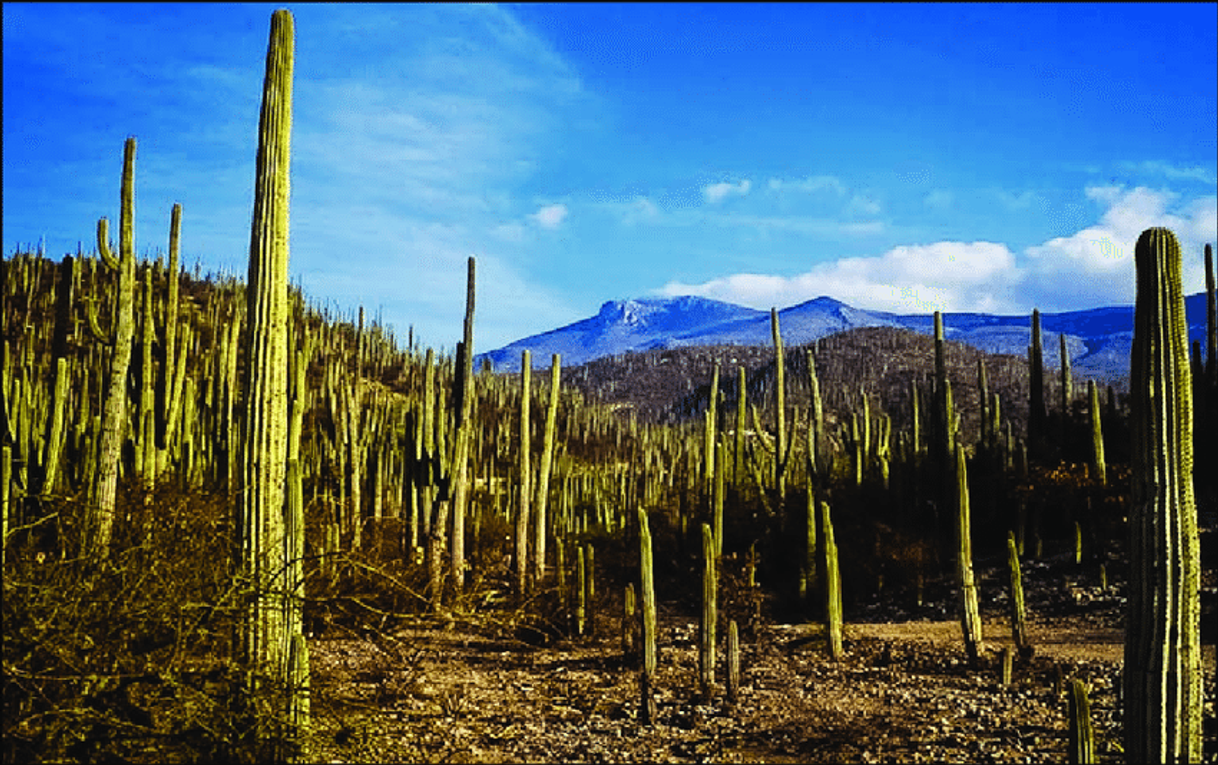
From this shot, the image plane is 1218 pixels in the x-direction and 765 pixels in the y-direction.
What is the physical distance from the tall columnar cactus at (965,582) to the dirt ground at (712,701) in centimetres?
26

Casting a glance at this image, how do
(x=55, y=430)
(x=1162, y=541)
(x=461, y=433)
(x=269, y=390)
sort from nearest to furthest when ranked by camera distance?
(x=1162, y=541) < (x=269, y=390) < (x=55, y=430) < (x=461, y=433)

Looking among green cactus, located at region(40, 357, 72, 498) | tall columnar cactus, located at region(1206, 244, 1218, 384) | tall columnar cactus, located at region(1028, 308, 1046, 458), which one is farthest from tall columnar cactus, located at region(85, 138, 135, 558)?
tall columnar cactus, located at region(1206, 244, 1218, 384)

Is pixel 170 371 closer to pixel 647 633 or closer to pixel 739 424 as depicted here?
pixel 647 633

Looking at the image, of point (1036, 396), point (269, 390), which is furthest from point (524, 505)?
point (1036, 396)

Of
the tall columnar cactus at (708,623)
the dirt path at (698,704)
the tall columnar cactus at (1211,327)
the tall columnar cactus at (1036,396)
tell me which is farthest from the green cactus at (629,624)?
the tall columnar cactus at (1211,327)

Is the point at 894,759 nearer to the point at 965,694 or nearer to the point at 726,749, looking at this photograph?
the point at 726,749

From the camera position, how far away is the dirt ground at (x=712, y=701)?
Answer: 728 cm

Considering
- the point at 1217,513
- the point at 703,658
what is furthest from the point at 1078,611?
the point at 703,658

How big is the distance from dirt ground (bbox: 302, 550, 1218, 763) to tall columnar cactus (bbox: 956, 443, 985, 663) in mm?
257

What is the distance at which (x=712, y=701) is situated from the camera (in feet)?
28.3

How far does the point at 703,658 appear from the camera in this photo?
28.9 ft

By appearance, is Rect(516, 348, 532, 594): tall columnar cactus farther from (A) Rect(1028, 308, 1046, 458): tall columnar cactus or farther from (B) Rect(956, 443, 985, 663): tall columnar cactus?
(A) Rect(1028, 308, 1046, 458): tall columnar cactus

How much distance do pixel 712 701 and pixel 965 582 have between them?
3222 mm

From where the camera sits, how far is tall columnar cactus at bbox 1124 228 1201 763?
3.52 m
